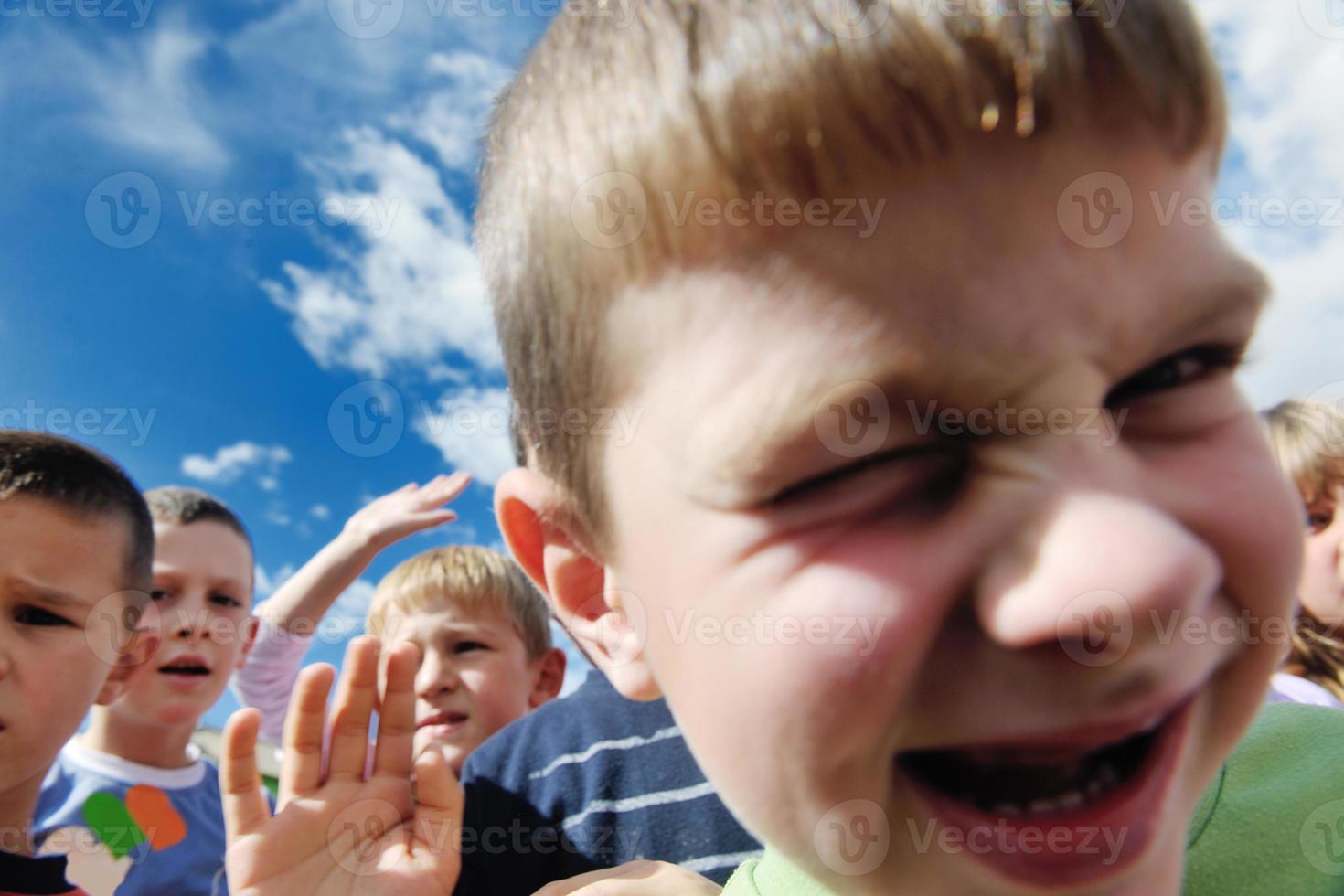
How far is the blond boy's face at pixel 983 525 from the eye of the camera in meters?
0.75

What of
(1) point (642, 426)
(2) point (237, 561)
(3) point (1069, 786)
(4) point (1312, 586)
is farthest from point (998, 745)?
(2) point (237, 561)

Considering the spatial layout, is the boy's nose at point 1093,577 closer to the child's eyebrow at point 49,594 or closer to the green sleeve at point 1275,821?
the green sleeve at point 1275,821

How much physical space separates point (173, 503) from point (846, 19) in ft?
15.0

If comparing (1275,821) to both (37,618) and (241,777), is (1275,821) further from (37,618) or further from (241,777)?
(37,618)

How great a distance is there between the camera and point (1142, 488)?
2.54ft

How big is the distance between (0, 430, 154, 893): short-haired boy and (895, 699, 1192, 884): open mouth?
7.66 feet

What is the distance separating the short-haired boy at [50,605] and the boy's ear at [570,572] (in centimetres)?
178

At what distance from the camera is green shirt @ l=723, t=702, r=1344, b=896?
108 centimetres

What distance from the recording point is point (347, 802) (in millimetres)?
1679

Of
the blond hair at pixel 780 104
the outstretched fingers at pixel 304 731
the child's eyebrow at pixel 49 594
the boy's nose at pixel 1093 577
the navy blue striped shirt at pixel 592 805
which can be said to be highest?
the child's eyebrow at pixel 49 594

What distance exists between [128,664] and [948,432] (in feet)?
11.7

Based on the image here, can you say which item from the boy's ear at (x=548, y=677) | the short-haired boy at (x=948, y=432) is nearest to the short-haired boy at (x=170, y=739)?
the boy's ear at (x=548, y=677)

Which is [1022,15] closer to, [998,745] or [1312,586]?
[998,745]

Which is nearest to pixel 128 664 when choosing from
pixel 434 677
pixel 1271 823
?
pixel 434 677
